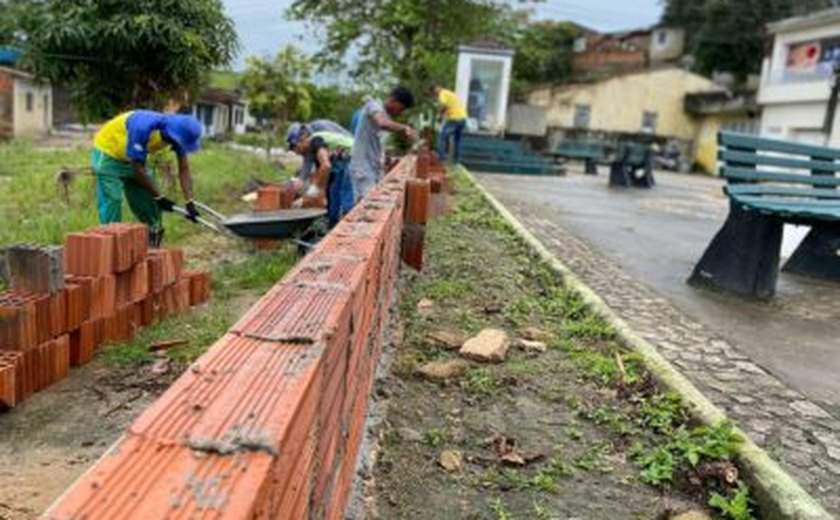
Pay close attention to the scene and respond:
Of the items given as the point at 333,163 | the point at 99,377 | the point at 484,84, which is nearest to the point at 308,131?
the point at 333,163


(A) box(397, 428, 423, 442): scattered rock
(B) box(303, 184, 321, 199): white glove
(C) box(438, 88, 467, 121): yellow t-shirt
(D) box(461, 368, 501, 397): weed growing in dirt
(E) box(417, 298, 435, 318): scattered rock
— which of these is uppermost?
(C) box(438, 88, 467, 121): yellow t-shirt

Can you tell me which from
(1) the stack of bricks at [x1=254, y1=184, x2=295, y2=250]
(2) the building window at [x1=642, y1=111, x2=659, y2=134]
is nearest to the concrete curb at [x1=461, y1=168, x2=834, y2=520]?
(1) the stack of bricks at [x1=254, y1=184, x2=295, y2=250]

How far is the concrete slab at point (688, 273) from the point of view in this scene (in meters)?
4.61

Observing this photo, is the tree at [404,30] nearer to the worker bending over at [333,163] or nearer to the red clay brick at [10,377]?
the worker bending over at [333,163]

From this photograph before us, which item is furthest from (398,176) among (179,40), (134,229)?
(179,40)

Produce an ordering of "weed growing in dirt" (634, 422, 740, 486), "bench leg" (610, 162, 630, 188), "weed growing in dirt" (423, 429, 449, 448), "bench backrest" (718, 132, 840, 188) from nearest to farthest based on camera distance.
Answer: "weed growing in dirt" (634, 422, 740, 486) < "weed growing in dirt" (423, 429, 449, 448) < "bench backrest" (718, 132, 840, 188) < "bench leg" (610, 162, 630, 188)

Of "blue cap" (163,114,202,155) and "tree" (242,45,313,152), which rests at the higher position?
"tree" (242,45,313,152)

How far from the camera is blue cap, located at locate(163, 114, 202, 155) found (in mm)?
5684

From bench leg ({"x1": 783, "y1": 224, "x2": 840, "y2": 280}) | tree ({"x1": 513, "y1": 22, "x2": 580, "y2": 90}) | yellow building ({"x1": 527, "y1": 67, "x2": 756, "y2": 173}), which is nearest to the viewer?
bench leg ({"x1": 783, "y1": 224, "x2": 840, "y2": 280})

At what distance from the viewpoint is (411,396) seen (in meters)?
3.62

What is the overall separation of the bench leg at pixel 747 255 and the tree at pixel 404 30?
1556cm

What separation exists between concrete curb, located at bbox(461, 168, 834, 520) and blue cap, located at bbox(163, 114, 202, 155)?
282 cm

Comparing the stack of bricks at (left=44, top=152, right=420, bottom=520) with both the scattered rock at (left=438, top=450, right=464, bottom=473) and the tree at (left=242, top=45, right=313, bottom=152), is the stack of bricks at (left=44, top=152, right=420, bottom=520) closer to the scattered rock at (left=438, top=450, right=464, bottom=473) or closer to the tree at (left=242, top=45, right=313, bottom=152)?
the scattered rock at (left=438, top=450, right=464, bottom=473)

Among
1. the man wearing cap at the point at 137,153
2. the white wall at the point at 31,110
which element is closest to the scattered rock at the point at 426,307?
the man wearing cap at the point at 137,153
